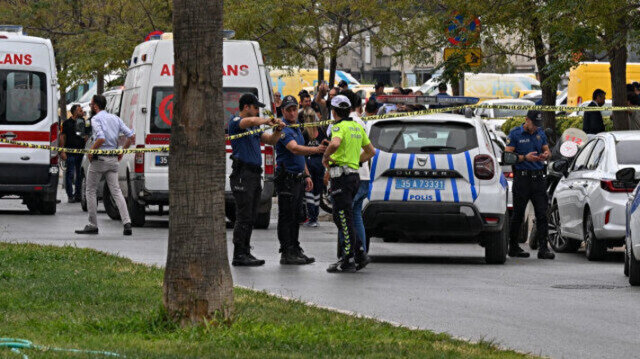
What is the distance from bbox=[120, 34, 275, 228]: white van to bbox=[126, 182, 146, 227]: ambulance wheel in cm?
31

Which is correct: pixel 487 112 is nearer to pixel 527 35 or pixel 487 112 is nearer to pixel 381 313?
pixel 527 35

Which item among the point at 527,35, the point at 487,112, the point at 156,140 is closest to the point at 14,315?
the point at 156,140

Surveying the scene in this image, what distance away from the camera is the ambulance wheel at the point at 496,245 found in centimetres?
1591

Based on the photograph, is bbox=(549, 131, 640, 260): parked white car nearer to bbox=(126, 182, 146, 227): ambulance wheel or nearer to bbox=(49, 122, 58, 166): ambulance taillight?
bbox=(126, 182, 146, 227): ambulance wheel

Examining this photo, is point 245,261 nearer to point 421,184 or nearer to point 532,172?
point 421,184

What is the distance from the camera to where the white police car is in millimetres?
15492

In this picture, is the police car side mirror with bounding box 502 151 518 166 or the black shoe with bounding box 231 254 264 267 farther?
the police car side mirror with bounding box 502 151 518 166

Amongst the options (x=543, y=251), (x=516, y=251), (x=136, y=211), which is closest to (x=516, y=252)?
(x=516, y=251)

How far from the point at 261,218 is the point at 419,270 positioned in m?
6.56

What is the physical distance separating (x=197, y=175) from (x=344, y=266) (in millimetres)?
5727

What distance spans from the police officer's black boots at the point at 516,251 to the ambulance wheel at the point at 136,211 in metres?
6.09

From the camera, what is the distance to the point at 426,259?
55.1 ft

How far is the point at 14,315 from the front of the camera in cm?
967

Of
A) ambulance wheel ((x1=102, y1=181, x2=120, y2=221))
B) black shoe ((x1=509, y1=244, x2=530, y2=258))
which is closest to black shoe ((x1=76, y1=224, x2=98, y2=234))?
ambulance wheel ((x1=102, y1=181, x2=120, y2=221))
